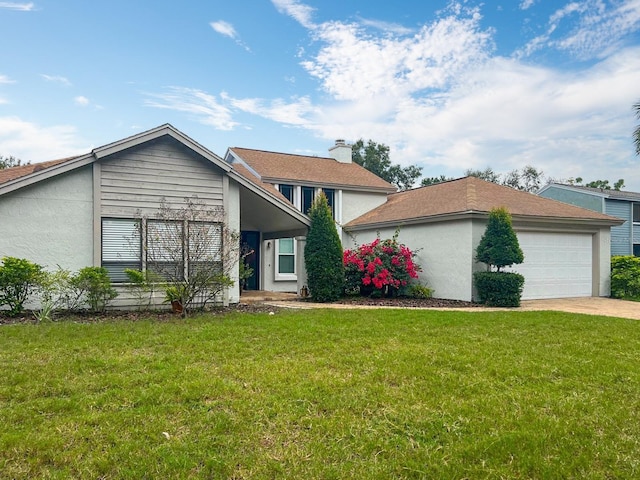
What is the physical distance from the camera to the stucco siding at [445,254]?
1359cm

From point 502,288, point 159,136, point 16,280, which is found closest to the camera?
point 16,280

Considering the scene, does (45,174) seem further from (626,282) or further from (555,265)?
(626,282)

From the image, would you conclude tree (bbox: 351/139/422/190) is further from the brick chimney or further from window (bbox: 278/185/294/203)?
window (bbox: 278/185/294/203)

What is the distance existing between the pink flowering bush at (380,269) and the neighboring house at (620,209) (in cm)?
1414

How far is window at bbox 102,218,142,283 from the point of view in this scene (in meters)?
10.4

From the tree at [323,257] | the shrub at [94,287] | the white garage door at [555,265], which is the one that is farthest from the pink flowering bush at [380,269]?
the shrub at [94,287]

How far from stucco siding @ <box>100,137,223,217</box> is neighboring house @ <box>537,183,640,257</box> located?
2068 centimetres

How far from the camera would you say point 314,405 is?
442 cm

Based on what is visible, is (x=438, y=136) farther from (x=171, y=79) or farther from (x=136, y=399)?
(x=136, y=399)

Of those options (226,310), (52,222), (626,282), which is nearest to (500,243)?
(626,282)

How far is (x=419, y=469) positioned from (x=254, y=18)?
13.9 metres

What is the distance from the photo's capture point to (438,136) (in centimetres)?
2431

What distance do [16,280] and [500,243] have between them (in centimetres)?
1160

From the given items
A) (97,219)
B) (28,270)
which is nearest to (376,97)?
(97,219)
